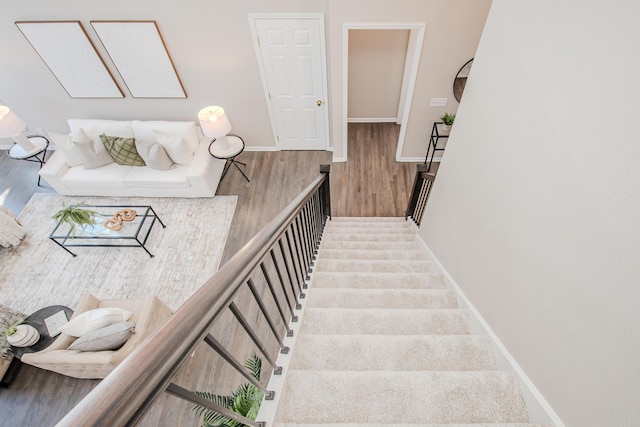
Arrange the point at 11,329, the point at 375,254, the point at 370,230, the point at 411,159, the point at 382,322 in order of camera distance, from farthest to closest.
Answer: the point at 411,159 < the point at 370,230 < the point at 375,254 < the point at 11,329 < the point at 382,322

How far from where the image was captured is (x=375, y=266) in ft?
7.74

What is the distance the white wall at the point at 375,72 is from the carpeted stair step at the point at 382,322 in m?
4.05

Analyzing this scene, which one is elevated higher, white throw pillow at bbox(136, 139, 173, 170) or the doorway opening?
the doorway opening

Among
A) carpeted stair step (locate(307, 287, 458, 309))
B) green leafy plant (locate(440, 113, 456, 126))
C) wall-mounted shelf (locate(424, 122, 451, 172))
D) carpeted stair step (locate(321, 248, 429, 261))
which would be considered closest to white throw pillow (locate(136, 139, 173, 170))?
carpeted stair step (locate(321, 248, 429, 261))

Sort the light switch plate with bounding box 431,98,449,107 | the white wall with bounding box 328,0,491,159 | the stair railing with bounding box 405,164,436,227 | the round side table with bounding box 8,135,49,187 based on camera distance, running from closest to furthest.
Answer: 1. the stair railing with bounding box 405,164,436,227
2. the white wall with bounding box 328,0,491,159
3. the light switch plate with bounding box 431,98,449,107
4. the round side table with bounding box 8,135,49,187

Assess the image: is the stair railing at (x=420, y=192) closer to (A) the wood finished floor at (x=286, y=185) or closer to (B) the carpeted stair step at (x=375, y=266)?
(A) the wood finished floor at (x=286, y=185)

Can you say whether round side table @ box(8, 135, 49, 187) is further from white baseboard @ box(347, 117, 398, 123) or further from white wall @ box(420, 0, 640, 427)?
white wall @ box(420, 0, 640, 427)

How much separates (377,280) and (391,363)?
757 millimetres

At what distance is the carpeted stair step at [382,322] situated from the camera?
1582 millimetres

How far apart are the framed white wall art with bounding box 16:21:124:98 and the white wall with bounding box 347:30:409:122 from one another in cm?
339

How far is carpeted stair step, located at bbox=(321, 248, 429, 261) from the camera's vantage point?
260 cm

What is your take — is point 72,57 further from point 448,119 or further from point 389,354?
point 389,354

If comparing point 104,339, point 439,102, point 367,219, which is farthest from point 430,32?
point 104,339

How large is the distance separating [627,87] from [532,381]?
3.71ft
